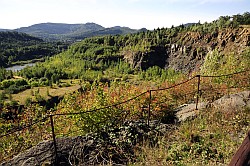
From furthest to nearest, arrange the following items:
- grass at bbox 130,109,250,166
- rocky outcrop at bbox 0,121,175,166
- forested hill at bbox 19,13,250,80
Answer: forested hill at bbox 19,13,250,80
rocky outcrop at bbox 0,121,175,166
grass at bbox 130,109,250,166

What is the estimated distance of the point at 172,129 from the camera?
669 cm

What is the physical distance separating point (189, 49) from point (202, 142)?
6417 cm

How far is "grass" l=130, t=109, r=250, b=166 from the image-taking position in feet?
16.3

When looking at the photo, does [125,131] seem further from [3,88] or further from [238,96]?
[3,88]

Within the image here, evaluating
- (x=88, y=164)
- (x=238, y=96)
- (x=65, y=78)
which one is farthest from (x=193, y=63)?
(x=88, y=164)

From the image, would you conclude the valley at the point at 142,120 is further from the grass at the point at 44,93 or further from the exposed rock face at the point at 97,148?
the grass at the point at 44,93

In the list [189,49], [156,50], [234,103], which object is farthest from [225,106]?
[156,50]

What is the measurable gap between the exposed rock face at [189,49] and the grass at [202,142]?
1492 inches

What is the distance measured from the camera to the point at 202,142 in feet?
18.7

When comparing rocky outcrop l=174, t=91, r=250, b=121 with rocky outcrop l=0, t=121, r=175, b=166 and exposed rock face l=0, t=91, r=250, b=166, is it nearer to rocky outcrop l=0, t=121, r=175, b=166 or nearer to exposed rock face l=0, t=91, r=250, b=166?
exposed rock face l=0, t=91, r=250, b=166

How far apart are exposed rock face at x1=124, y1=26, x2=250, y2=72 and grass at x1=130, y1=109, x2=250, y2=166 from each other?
3789 centimetres

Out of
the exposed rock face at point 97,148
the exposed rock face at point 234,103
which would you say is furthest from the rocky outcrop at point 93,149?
the exposed rock face at point 234,103

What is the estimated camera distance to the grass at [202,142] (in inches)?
195

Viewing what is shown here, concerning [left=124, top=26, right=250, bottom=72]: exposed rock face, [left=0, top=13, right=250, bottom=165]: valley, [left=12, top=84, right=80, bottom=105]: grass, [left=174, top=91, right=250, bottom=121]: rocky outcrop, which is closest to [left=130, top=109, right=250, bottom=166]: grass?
[left=0, top=13, right=250, bottom=165]: valley
